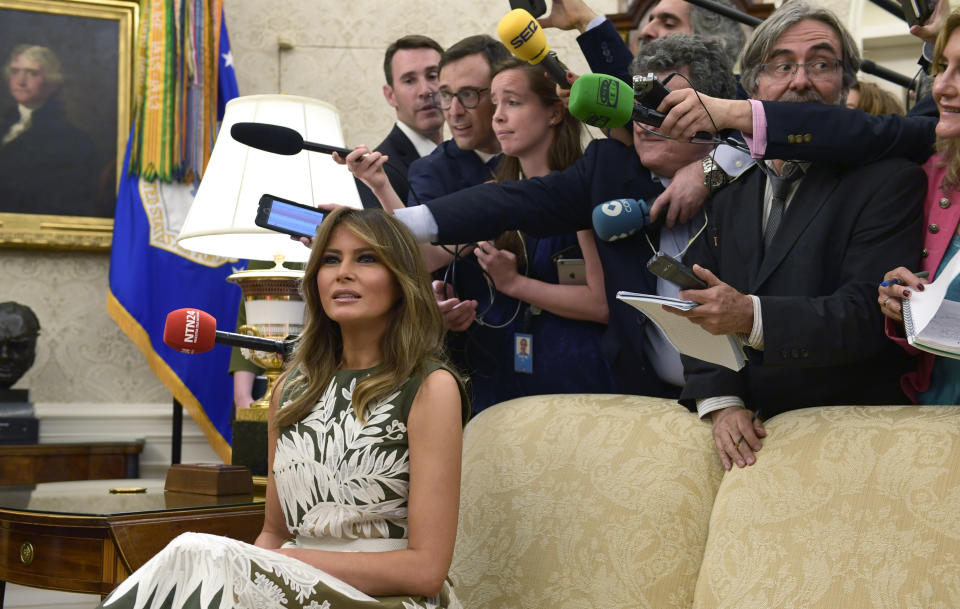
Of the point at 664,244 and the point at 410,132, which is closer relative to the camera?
the point at 664,244

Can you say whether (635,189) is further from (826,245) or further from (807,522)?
(807,522)

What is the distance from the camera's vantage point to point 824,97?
184 centimetres

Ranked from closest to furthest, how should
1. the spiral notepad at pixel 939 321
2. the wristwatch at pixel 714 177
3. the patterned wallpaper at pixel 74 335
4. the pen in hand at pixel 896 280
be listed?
the spiral notepad at pixel 939 321 < the pen in hand at pixel 896 280 < the wristwatch at pixel 714 177 < the patterned wallpaper at pixel 74 335

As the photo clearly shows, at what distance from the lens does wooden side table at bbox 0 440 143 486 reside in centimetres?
385

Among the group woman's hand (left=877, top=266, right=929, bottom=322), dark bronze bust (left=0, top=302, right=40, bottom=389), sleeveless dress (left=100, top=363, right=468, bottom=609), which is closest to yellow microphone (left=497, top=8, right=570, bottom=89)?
sleeveless dress (left=100, top=363, right=468, bottom=609)

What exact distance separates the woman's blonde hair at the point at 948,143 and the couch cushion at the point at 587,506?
1.83ft

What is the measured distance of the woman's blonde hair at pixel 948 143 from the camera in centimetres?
158

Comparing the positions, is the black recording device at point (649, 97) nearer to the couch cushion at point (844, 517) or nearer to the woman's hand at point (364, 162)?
the couch cushion at point (844, 517)

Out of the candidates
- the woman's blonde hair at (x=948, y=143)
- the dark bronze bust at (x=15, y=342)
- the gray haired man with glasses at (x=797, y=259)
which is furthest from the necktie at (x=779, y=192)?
the dark bronze bust at (x=15, y=342)

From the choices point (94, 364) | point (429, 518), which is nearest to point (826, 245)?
point (429, 518)

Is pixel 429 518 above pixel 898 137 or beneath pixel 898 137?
beneath

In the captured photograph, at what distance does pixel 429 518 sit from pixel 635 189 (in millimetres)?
835

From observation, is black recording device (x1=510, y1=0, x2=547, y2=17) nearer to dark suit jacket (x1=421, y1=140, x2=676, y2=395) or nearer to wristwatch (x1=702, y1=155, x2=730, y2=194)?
dark suit jacket (x1=421, y1=140, x2=676, y2=395)

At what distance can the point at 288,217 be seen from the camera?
2.01 m
